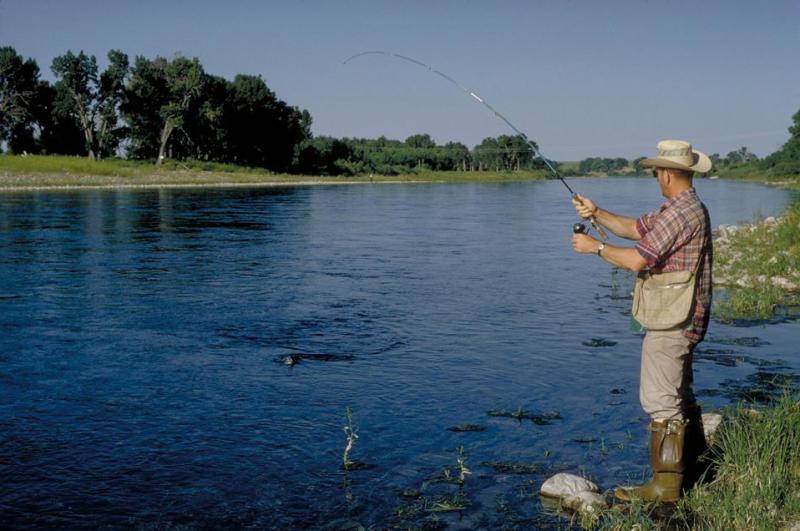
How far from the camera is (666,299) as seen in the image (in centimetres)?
489

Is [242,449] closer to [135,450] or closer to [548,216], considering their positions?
[135,450]

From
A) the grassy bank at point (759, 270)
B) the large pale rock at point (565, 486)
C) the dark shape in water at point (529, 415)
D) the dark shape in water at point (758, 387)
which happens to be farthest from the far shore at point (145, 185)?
the large pale rock at point (565, 486)

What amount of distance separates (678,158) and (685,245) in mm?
540

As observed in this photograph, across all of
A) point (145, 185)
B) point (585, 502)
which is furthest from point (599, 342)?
point (145, 185)

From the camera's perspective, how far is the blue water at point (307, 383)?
18.1 ft

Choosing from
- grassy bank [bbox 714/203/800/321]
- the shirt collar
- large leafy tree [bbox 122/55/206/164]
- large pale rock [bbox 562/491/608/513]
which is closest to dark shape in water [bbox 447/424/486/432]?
large pale rock [bbox 562/491/608/513]

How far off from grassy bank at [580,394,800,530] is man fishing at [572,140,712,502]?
0.64 ft

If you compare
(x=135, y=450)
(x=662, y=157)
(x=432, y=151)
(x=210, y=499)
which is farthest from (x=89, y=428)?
(x=432, y=151)

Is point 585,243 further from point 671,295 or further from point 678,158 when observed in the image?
point 678,158

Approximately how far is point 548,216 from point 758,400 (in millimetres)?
28878

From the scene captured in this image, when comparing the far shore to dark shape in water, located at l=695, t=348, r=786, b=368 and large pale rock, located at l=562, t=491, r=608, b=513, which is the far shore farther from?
large pale rock, located at l=562, t=491, r=608, b=513

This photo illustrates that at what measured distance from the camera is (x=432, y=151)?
152m

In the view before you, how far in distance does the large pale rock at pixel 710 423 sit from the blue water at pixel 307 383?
500 mm

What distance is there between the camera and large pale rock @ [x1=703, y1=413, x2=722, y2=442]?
A: 5907 millimetres
